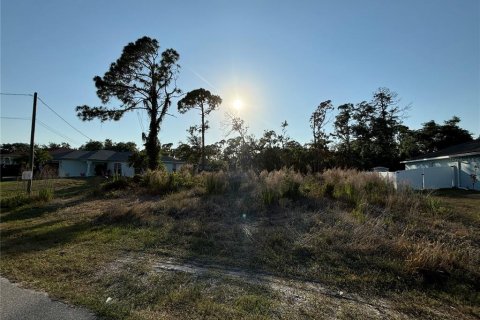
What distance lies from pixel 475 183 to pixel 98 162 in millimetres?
36742

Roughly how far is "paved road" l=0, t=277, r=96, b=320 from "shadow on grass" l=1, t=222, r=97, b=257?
233cm

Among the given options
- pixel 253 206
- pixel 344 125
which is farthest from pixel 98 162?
pixel 253 206

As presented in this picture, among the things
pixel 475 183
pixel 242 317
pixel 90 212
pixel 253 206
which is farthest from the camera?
pixel 475 183

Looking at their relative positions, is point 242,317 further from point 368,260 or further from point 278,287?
point 368,260

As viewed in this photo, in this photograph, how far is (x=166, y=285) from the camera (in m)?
3.99

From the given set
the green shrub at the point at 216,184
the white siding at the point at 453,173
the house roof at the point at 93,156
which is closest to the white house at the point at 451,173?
the white siding at the point at 453,173

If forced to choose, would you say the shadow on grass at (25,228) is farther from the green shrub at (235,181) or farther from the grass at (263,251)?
the green shrub at (235,181)

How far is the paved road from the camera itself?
3209 mm

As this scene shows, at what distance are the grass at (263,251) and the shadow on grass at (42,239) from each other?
1.1 inches

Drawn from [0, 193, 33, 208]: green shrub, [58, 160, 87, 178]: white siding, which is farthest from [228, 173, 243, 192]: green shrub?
[58, 160, 87, 178]: white siding

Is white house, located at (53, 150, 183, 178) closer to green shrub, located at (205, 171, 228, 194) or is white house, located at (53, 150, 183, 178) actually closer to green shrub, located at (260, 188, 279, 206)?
green shrub, located at (205, 171, 228, 194)

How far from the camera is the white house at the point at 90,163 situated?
36.8 metres

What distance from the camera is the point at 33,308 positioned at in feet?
11.2

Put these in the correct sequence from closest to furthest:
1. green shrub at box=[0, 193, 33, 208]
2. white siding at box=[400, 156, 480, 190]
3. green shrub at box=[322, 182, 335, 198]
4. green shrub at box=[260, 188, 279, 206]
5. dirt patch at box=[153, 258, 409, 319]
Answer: dirt patch at box=[153, 258, 409, 319] → green shrub at box=[260, 188, 279, 206] → green shrub at box=[322, 182, 335, 198] → green shrub at box=[0, 193, 33, 208] → white siding at box=[400, 156, 480, 190]
